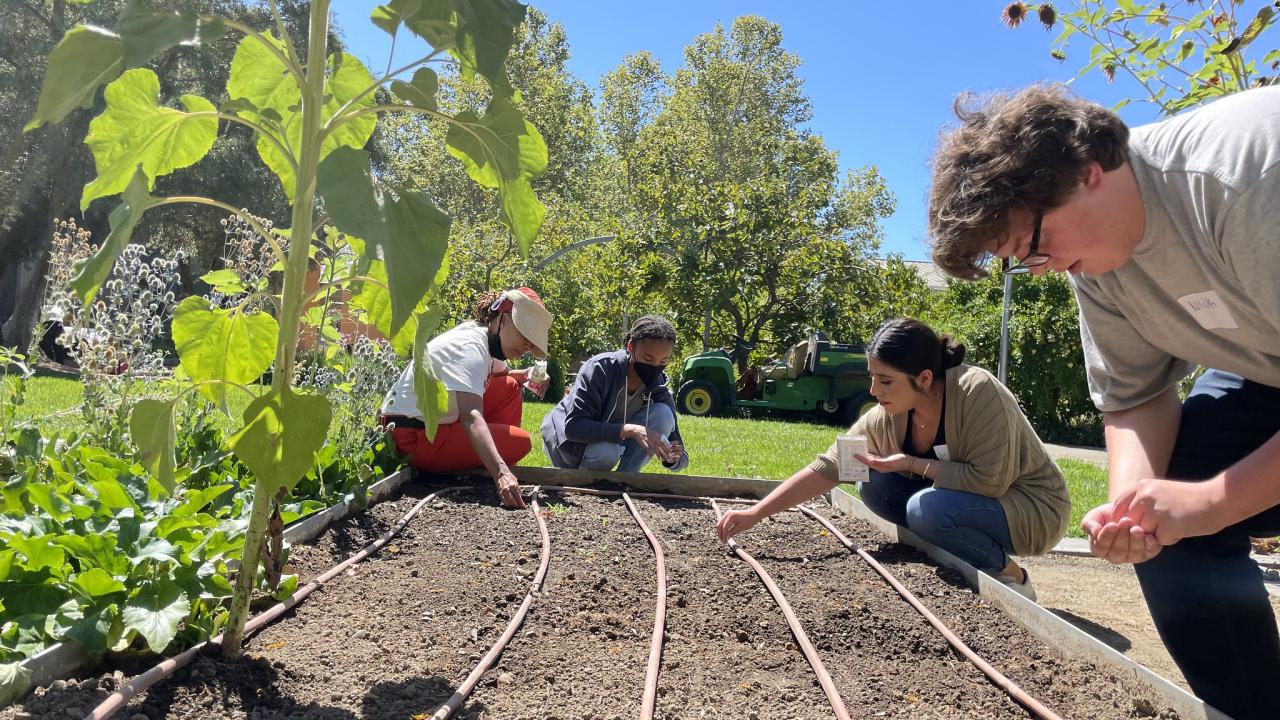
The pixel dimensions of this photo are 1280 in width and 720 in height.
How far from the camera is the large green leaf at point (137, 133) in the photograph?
140 centimetres

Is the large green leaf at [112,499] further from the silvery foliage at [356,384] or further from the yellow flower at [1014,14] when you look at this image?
the yellow flower at [1014,14]

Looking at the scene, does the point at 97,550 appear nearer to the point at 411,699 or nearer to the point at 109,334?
the point at 411,699

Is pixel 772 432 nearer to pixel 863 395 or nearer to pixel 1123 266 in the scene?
pixel 863 395

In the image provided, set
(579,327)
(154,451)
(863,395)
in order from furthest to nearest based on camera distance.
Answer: (579,327)
(863,395)
(154,451)

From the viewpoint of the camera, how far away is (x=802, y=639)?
2.23 m

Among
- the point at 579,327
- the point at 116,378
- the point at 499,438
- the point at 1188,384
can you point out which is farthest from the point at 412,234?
the point at 579,327

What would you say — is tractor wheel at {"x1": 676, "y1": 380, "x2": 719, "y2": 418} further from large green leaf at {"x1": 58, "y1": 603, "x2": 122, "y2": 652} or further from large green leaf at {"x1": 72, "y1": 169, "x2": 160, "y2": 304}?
large green leaf at {"x1": 72, "y1": 169, "x2": 160, "y2": 304}

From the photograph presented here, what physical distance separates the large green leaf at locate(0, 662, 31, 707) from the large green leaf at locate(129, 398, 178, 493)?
350 mm

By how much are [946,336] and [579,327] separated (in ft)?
40.1

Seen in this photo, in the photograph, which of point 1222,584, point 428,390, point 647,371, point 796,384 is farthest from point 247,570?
point 796,384

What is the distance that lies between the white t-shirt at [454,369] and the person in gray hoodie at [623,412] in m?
0.61

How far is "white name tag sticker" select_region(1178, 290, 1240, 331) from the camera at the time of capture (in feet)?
5.45

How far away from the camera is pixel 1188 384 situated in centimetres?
418

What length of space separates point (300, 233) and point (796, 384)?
9.60m
